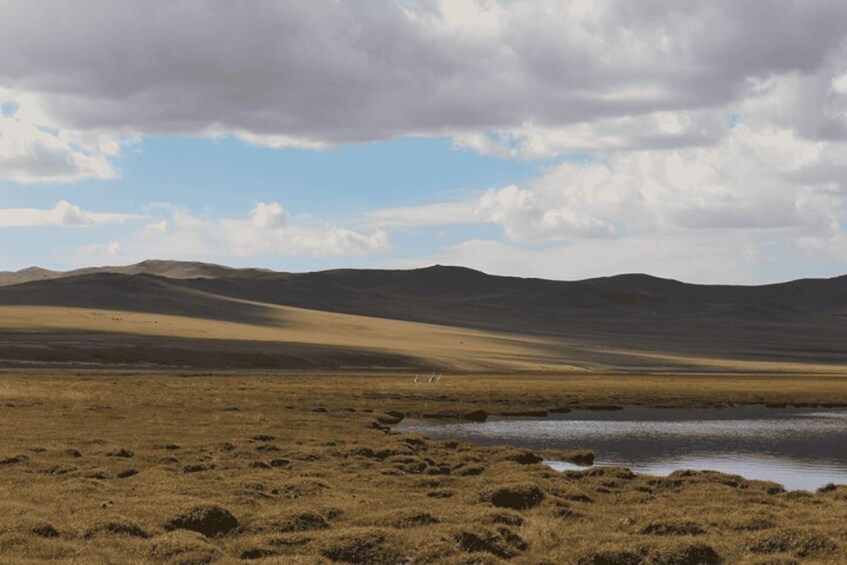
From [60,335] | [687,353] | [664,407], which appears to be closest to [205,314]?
[60,335]

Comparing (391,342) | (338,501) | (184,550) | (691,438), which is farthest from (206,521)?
(391,342)

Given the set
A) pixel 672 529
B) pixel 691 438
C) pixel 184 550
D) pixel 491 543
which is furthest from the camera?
pixel 691 438

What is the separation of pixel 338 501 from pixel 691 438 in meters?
30.7

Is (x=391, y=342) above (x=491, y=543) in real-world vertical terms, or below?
above

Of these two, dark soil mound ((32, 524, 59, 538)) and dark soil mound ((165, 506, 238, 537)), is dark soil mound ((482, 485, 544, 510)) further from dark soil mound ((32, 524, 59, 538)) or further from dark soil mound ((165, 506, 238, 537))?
dark soil mound ((32, 524, 59, 538))

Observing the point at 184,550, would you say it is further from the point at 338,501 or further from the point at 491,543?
the point at 338,501

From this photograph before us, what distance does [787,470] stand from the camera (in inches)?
1615

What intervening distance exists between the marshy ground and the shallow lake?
5349 mm

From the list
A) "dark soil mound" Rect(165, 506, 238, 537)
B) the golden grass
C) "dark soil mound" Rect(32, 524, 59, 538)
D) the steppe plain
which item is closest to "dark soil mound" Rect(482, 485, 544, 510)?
the steppe plain

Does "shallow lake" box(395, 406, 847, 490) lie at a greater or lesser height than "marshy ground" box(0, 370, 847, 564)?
lesser

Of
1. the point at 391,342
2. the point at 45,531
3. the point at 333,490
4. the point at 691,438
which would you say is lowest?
the point at 691,438

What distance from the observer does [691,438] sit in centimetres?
5288

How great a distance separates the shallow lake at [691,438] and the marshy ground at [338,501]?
5349mm

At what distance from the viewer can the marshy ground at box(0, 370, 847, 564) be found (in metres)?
21.7
